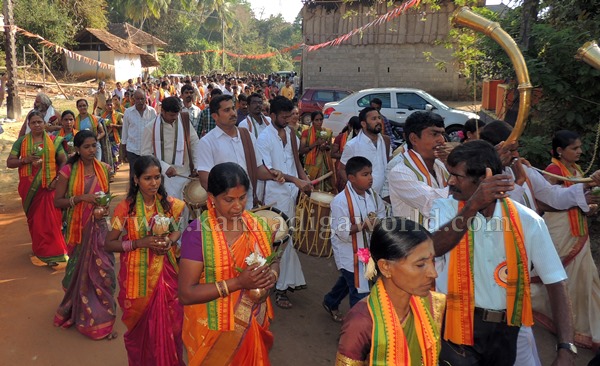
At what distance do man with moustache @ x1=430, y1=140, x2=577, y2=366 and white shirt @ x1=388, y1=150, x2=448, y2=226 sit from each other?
0.83m

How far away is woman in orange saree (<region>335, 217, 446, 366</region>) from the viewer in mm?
2010

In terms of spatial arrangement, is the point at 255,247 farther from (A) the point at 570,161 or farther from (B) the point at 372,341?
(A) the point at 570,161

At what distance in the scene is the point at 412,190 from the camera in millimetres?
3678

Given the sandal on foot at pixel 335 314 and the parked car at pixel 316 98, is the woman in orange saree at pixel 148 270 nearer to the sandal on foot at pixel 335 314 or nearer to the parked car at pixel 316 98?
the sandal on foot at pixel 335 314

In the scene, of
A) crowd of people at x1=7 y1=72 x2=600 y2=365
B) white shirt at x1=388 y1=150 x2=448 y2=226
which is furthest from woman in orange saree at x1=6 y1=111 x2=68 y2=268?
white shirt at x1=388 y1=150 x2=448 y2=226

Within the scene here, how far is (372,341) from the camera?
6.58 feet

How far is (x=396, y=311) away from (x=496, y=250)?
2.61 ft

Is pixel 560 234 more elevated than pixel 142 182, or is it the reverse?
pixel 142 182

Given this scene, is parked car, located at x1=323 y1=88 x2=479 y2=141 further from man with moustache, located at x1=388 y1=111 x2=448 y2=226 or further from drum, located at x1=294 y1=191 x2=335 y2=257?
man with moustache, located at x1=388 y1=111 x2=448 y2=226

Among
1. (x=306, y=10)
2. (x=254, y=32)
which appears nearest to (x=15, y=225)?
(x=306, y=10)

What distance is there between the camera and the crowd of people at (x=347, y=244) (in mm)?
2240

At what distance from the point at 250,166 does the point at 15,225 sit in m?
5.13

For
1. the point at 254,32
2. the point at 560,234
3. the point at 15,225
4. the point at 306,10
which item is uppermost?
the point at 254,32

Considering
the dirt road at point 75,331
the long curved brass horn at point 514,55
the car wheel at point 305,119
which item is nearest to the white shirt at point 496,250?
the long curved brass horn at point 514,55
